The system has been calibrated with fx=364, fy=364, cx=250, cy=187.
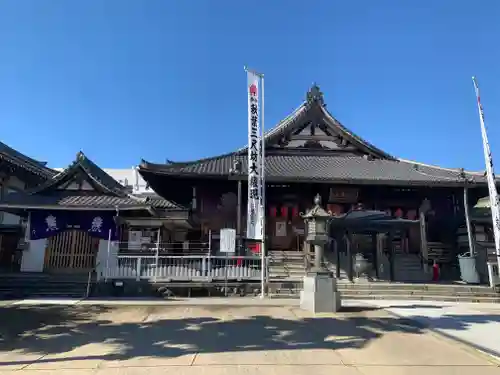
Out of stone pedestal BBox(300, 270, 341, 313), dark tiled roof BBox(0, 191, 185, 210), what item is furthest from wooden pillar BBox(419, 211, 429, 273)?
dark tiled roof BBox(0, 191, 185, 210)

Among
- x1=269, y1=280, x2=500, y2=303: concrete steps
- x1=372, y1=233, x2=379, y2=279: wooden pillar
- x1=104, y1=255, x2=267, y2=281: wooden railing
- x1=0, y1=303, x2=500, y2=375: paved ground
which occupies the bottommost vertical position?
x1=0, y1=303, x2=500, y2=375: paved ground

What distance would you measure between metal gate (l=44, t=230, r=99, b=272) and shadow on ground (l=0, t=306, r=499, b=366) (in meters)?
6.06

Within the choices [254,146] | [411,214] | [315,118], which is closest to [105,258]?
[254,146]

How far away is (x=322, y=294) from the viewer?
10414mm

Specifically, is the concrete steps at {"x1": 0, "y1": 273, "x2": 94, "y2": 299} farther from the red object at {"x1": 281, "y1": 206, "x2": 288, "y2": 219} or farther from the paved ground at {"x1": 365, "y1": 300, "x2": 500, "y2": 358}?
the paved ground at {"x1": 365, "y1": 300, "x2": 500, "y2": 358}

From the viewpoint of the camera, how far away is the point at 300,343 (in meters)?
6.85

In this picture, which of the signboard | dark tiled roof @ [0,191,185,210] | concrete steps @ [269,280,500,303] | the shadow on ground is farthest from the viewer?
dark tiled roof @ [0,191,185,210]

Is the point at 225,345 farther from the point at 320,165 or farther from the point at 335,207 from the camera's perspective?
the point at 320,165

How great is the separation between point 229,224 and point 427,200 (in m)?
11.6

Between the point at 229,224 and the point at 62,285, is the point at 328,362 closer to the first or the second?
the point at 62,285

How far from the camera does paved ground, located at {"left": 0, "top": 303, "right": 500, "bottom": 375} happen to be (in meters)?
5.48

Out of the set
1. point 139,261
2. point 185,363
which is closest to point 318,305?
point 185,363

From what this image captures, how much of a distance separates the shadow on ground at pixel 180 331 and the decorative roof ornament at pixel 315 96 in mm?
16169

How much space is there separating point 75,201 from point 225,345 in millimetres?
12155
